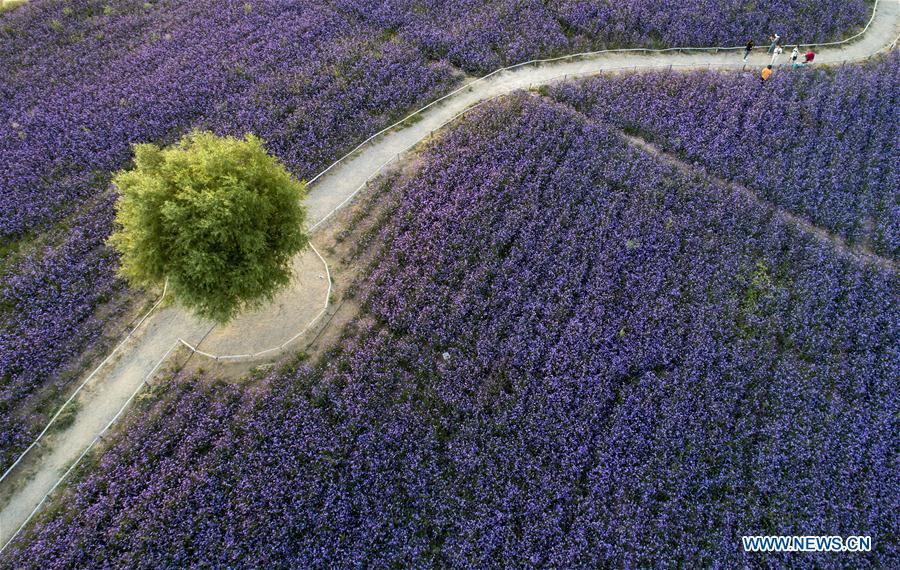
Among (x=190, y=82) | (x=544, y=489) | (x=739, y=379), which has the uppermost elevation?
(x=190, y=82)

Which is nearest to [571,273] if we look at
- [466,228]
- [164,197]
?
[466,228]

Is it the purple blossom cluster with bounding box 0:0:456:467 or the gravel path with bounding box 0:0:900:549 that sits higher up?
the purple blossom cluster with bounding box 0:0:456:467

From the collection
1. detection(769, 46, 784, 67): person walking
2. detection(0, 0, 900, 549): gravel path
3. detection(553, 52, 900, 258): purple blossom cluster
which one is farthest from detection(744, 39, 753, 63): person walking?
detection(553, 52, 900, 258): purple blossom cluster

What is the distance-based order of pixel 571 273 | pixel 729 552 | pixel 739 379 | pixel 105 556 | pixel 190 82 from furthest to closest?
pixel 190 82
pixel 571 273
pixel 739 379
pixel 729 552
pixel 105 556

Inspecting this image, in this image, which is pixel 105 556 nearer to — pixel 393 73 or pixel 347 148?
pixel 347 148

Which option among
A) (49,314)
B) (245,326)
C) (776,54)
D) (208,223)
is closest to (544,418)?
(245,326)

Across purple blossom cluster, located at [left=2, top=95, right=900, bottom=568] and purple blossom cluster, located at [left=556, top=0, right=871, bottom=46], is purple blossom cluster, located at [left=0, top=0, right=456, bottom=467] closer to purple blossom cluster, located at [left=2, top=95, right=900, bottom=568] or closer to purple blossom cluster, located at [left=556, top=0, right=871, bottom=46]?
purple blossom cluster, located at [left=2, top=95, right=900, bottom=568]

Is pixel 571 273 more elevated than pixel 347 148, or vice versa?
pixel 347 148
